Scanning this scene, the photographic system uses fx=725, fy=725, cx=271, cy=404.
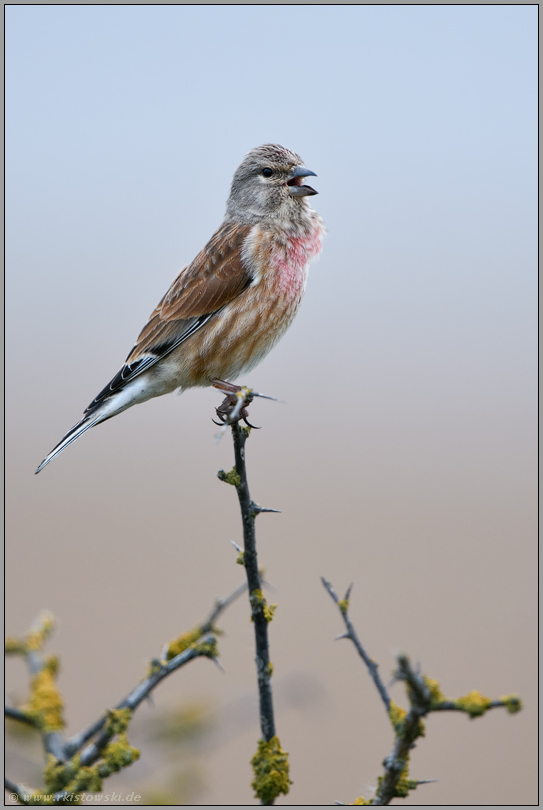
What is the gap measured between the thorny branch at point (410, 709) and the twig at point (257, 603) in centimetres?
45

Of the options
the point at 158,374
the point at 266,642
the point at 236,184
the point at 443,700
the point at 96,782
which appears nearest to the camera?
the point at 443,700

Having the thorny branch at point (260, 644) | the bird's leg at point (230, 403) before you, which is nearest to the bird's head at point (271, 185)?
the bird's leg at point (230, 403)

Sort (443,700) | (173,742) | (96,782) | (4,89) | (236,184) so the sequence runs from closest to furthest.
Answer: (443,700)
(96,782)
(173,742)
(4,89)
(236,184)

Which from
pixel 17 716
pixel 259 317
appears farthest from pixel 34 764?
pixel 259 317

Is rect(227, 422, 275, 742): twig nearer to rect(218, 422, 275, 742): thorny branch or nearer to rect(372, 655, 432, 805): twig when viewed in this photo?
rect(218, 422, 275, 742): thorny branch

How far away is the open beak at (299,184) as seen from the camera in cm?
399

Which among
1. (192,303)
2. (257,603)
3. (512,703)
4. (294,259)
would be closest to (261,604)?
(257,603)

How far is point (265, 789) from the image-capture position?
231cm

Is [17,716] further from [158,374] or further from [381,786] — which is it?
[158,374]

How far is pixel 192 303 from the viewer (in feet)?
12.7

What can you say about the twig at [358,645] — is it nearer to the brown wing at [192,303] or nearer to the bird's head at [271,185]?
the brown wing at [192,303]

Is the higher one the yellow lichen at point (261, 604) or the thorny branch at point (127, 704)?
the yellow lichen at point (261, 604)

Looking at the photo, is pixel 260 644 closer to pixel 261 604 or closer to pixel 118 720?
pixel 261 604

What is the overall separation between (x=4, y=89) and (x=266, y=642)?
9.65ft
